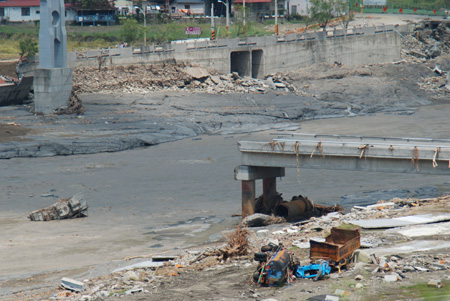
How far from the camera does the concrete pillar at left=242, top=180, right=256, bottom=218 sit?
1271 inches

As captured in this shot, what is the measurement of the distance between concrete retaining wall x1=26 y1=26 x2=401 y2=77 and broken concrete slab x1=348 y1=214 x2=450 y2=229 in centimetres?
4603

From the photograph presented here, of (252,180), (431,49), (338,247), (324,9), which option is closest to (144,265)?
(338,247)

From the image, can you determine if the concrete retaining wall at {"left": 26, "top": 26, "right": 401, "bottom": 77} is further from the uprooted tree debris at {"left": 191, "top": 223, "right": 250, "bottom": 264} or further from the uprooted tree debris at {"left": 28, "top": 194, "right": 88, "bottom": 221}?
the uprooted tree debris at {"left": 191, "top": 223, "right": 250, "bottom": 264}

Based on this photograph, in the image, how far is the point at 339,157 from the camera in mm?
31375

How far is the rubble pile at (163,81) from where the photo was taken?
215 feet

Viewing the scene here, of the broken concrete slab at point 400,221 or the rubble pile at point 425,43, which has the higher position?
the rubble pile at point 425,43

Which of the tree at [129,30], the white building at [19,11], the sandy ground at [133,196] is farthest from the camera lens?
the white building at [19,11]

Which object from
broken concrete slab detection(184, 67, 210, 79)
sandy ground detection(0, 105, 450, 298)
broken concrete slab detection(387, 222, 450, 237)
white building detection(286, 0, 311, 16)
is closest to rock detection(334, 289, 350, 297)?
broken concrete slab detection(387, 222, 450, 237)

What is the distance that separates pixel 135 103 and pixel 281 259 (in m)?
45.2

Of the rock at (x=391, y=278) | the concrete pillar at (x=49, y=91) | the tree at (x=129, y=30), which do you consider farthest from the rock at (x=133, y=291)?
the tree at (x=129, y=30)

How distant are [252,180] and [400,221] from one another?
9.21 metres

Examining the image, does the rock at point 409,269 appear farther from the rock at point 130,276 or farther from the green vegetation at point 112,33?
the green vegetation at point 112,33

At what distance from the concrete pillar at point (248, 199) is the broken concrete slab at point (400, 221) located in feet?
23.5

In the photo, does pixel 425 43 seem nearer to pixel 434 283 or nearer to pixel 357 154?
pixel 357 154
